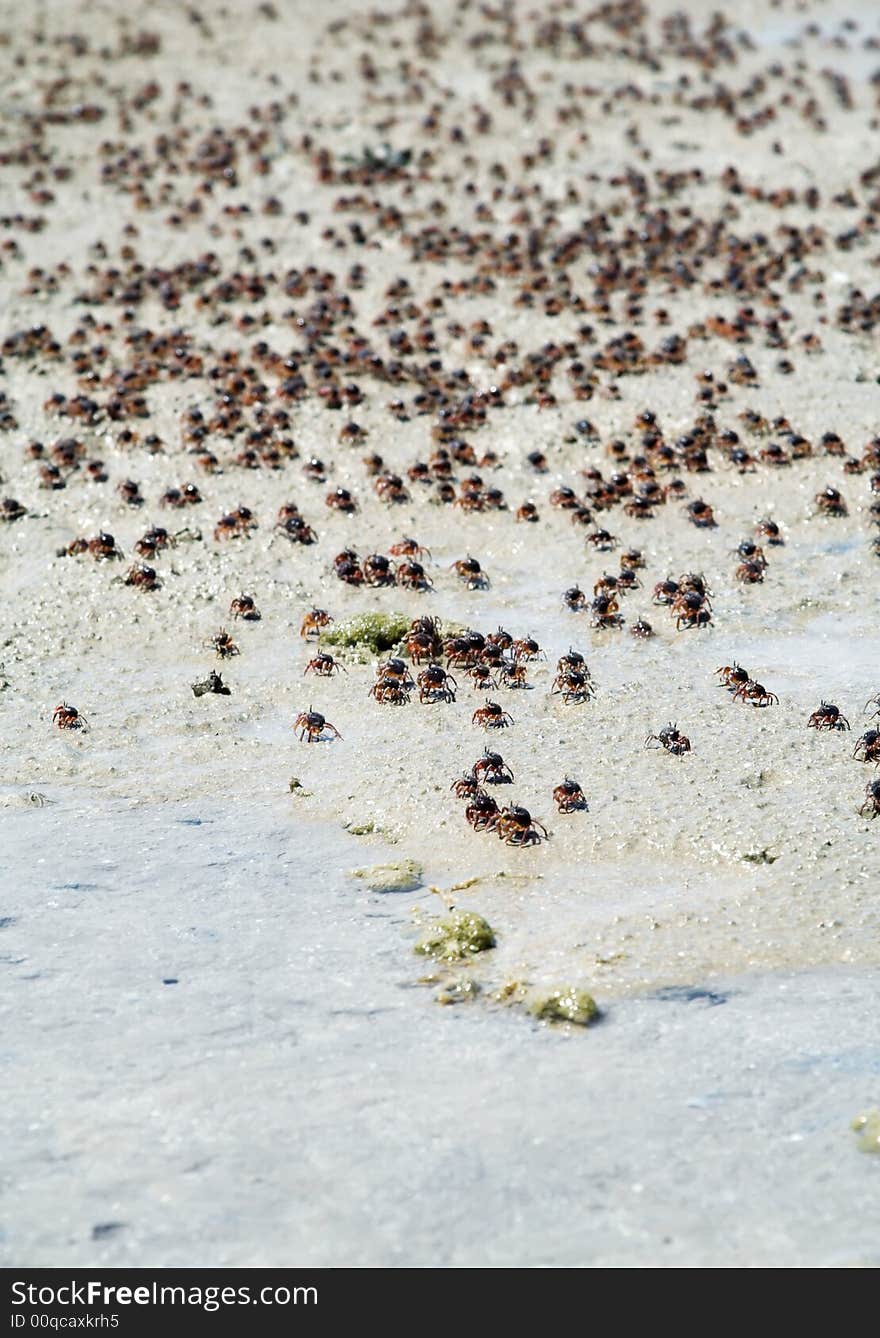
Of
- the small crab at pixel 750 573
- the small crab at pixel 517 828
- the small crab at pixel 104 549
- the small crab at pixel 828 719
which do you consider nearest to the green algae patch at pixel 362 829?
the small crab at pixel 517 828

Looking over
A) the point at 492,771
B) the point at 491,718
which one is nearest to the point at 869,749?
the point at 492,771

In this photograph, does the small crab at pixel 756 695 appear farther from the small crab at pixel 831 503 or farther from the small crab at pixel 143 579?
the small crab at pixel 143 579

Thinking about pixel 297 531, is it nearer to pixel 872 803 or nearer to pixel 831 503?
pixel 831 503

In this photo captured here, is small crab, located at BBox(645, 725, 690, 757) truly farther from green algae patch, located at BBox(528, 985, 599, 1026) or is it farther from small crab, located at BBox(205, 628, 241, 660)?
small crab, located at BBox(205, 628, 241, 660)

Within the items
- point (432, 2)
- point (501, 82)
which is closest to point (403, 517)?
point (501, 82)

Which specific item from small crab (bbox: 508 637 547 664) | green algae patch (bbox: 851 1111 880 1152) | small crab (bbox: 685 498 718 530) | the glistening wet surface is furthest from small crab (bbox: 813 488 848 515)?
green algae patch (bbox: 851 1111 880 1152)
